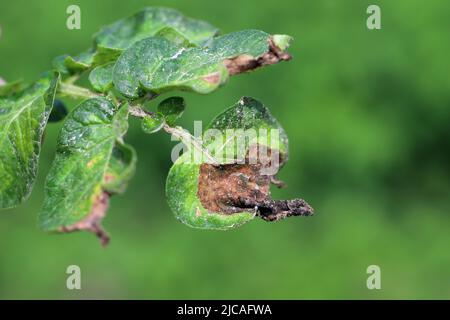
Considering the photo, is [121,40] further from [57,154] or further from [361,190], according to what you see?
[361,190]

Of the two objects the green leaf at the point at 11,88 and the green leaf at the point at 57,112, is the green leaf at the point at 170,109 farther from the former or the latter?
the green leaf at the point at 57,112

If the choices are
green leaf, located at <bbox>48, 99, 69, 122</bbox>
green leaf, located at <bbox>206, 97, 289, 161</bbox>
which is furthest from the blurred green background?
green leaf, located at <bbox>206, 97, 289, 161</bbox>

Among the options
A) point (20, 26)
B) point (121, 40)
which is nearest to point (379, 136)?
point (20, 26)

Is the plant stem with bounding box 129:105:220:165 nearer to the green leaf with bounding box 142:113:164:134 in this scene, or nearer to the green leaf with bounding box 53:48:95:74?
the green leaf with bounding box 142:113:164:134

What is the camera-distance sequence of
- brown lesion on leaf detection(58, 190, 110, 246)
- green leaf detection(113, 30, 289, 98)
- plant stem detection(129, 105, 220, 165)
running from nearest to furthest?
brown lesion on leaf detection(58, 190, 110, 246)
green leaf detection(113, 30, 289, 98)
plant stem detection(129, 105, 220, 165)

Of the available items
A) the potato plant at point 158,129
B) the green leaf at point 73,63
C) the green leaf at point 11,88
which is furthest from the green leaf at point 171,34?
the green leaf at point 11,88

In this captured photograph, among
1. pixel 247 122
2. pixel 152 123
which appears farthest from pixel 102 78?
pixel 247 122

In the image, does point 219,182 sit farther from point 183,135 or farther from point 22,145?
point 22,145
